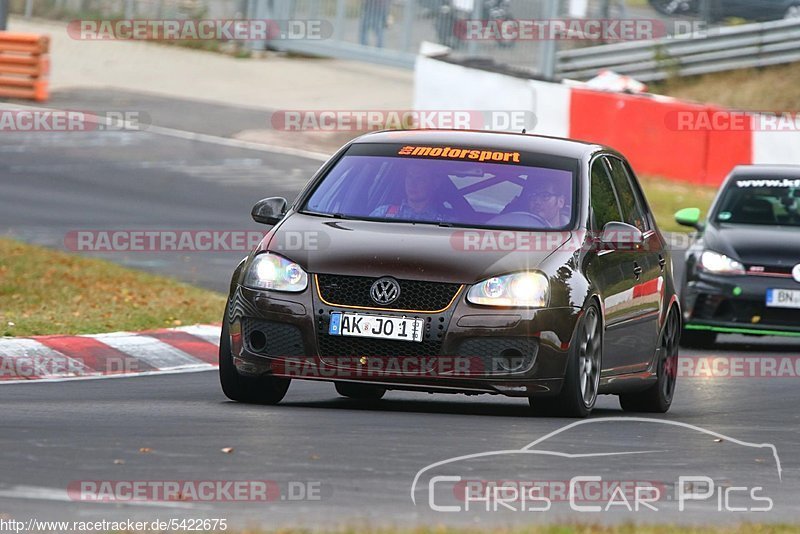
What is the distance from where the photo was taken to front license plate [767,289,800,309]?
48.3ft

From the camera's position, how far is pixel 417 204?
1008cm

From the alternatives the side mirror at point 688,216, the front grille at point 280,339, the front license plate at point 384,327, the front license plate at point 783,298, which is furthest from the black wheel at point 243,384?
the side mirror at point 688,216

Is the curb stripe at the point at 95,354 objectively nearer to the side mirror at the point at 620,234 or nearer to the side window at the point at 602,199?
the side window at the point at 602,199

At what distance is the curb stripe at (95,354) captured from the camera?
11.9 m

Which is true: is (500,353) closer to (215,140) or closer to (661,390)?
(661,390)

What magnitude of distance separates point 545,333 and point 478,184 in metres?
1.18

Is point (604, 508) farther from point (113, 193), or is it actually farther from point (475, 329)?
point (113, 193)

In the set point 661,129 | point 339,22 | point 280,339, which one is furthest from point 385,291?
point 339,22

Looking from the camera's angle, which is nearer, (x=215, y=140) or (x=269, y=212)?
(x=269, y=212)

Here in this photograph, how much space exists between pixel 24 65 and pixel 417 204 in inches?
870

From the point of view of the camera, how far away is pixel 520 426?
30.5 feet

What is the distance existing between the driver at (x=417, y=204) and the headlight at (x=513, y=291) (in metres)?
0.76

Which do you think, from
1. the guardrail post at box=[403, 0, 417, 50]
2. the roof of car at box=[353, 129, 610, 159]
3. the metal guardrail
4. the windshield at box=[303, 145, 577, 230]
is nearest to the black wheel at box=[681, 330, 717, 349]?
the roof of car at box=[353, 129, 610, 159]

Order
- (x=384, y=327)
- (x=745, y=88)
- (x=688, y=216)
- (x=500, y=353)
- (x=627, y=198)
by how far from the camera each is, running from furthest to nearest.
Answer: (x=745, y=88), (x=688, y=216), (x=627, y=198), (x=500, y=353), (x=384, y=327)
